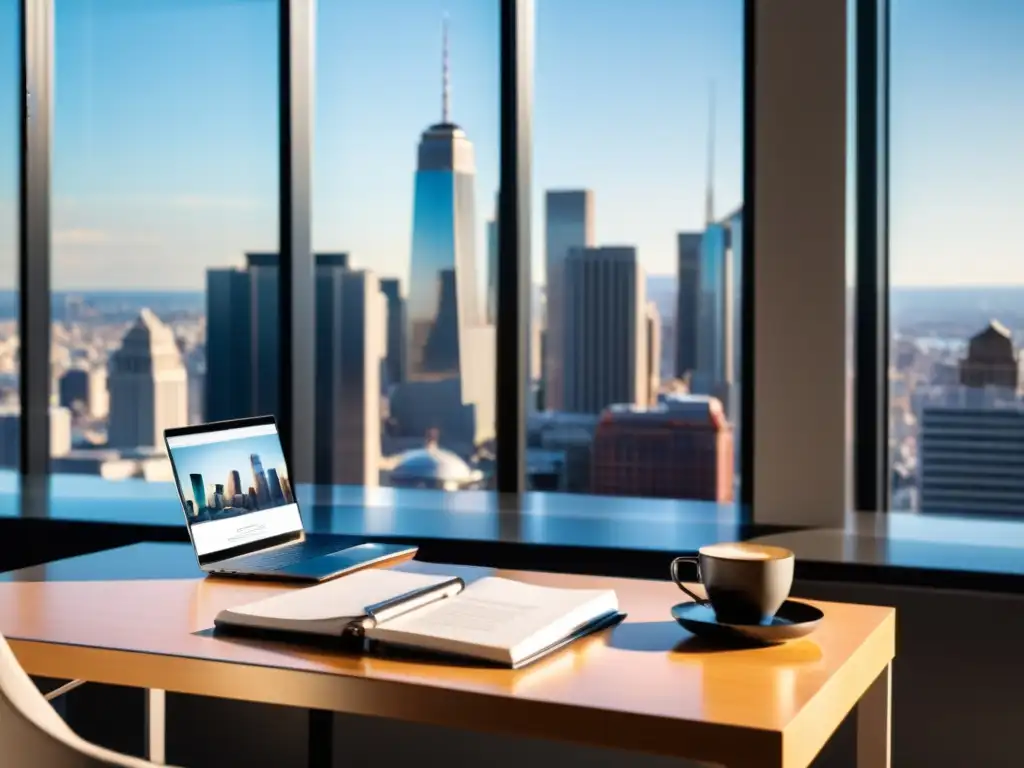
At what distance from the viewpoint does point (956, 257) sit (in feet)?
8.41

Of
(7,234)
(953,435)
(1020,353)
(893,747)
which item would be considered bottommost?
(893,747)

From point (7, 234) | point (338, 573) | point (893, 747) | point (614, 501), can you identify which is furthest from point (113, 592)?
point (7, 234)

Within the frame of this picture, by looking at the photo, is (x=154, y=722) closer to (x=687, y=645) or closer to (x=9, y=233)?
(x=687, y=645)

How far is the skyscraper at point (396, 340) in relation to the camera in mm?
3094

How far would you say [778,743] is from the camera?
98 cm

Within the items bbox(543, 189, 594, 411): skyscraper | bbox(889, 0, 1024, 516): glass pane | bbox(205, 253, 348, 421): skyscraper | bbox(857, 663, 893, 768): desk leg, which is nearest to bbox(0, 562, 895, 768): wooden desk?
bbox(857, 663, 893, 768): desk leg

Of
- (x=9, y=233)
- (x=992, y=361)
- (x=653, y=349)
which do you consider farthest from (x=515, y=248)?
(x=9, y=233)

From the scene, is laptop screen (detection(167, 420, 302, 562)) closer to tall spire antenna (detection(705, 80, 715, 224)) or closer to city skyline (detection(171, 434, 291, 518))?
city skyline (detection(171, 434, 291, 518))

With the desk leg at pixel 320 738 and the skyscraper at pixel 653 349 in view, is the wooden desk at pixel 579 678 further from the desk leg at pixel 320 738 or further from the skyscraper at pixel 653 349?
the skyscraper at pixel 653 349

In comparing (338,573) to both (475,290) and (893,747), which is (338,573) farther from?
(475,290)

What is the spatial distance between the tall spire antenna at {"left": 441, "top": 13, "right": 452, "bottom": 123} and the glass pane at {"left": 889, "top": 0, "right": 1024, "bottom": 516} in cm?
106

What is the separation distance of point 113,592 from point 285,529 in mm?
307

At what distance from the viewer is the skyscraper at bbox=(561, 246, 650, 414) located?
9.39 ft

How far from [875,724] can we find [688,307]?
1.51m
